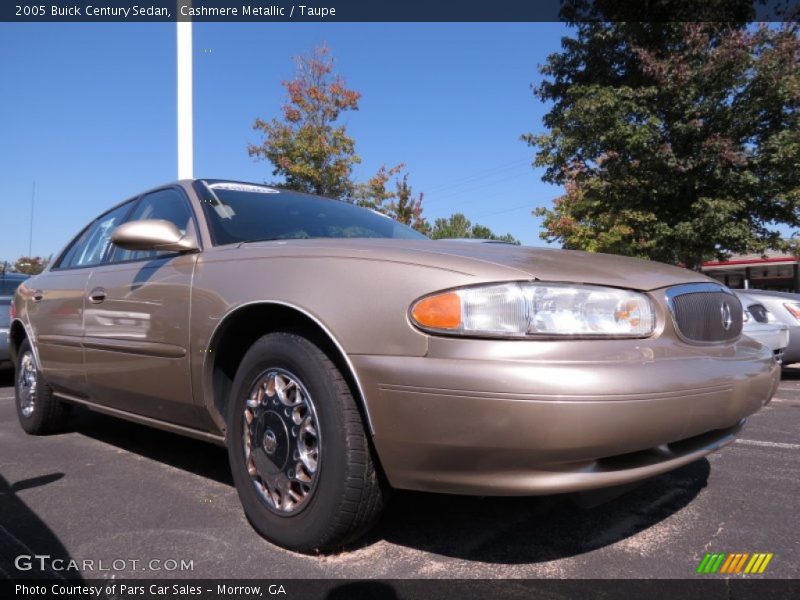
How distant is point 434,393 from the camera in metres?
1.72

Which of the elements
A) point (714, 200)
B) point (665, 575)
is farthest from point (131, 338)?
point (714, 200)

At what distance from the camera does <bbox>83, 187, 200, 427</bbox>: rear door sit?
256 centimetres

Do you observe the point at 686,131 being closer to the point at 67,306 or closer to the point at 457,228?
the point at 67,306

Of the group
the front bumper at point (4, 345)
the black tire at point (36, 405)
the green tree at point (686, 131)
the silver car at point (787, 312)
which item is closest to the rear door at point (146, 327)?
the black tire at point (36, 405)

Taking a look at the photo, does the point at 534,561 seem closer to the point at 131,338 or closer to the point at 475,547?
the point at 475,547

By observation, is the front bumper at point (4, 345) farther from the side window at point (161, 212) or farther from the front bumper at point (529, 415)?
the front bumper at point (529, 415)

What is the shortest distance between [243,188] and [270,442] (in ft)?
5.21

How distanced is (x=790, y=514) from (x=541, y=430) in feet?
5.19

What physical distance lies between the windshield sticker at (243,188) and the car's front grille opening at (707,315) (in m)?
2.22

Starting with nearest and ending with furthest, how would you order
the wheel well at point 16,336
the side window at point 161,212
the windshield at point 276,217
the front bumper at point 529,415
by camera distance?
1. the front bumper at point 529,415
2. the windshield at point 276,217
3. the side window at point 161,212
4. the wheel well at point 16,336

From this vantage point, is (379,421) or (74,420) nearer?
(379,421)

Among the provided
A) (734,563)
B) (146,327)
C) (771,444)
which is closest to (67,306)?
(146,327)

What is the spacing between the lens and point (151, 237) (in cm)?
253

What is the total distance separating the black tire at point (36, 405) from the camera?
3949 millimetres
